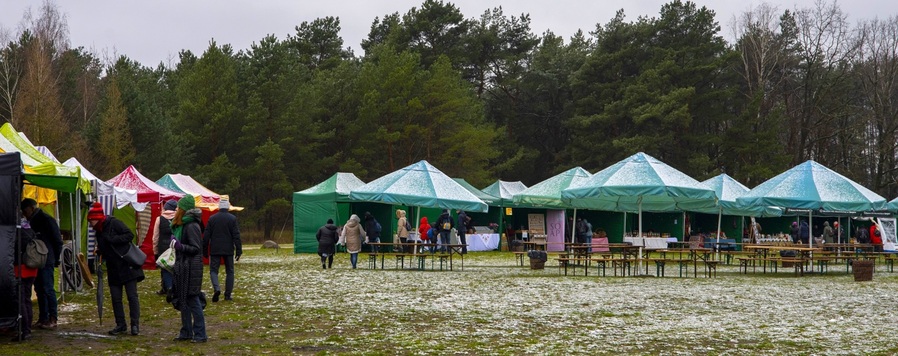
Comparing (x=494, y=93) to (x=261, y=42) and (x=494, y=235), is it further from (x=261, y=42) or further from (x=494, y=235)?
(x=494, y=235)

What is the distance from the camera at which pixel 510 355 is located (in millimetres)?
8961

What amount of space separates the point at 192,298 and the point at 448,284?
8.41m

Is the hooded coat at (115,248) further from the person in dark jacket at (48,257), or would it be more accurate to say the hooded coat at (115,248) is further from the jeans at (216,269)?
the jeans at (216,269)

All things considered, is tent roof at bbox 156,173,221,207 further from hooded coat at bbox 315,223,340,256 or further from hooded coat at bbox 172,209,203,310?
hooded coat at bbox 172,209,203,310

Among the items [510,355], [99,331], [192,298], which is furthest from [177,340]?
[510,355]

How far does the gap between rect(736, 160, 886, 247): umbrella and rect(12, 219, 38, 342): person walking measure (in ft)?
57.4

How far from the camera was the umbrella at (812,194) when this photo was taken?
72.8 ft

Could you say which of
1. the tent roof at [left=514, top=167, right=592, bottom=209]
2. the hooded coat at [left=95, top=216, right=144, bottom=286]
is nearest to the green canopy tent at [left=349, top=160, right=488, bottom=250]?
the tent roof at [left=514, top=167, right=592, bottom=209]

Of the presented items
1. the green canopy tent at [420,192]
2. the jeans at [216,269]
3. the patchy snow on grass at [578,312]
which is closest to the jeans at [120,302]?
the patchy snow on grass at [578,312]

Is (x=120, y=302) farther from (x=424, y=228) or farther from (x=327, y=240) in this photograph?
(x=424, y=228)

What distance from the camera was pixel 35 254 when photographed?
9.73 metres

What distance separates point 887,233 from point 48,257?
994 inches

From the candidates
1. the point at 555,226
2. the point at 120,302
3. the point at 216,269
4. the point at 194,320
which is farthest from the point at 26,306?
the point at 555,226

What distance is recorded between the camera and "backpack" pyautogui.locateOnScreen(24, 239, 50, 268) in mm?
9680
